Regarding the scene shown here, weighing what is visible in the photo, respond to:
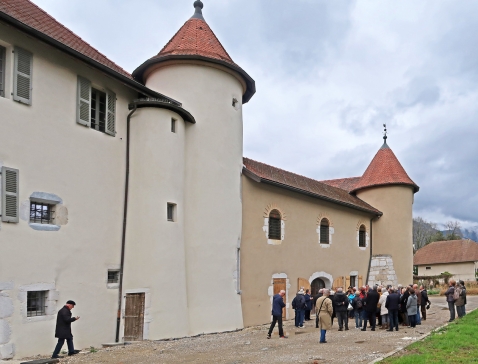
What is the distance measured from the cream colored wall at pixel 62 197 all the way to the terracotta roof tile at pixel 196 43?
3.25 meters

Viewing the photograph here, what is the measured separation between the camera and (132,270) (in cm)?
1309

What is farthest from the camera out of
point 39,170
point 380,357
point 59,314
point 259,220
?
point 259,220

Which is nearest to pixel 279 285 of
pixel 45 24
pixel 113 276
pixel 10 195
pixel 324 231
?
pixel 324 231

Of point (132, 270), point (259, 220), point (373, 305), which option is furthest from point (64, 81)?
point (373, 305)

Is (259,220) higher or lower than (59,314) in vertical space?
higher

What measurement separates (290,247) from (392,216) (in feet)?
28.8

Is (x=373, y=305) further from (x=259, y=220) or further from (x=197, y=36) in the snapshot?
(x=197, y=36)

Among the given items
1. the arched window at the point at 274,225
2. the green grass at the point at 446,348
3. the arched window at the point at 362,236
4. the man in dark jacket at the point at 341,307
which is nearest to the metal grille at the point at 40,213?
the green grass at the point at 446,348

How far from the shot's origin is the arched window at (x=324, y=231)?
21500 millimetres

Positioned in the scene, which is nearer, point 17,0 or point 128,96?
point 17,0

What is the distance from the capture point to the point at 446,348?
9.95m

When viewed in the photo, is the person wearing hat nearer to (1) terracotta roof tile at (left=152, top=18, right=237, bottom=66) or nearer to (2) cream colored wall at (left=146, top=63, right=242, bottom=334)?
(2) cream colored wall at (left=146, top=63, right=242, bottom=334)

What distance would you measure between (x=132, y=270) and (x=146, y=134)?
12.6 feet

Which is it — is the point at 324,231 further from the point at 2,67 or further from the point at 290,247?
the point at 2,67
